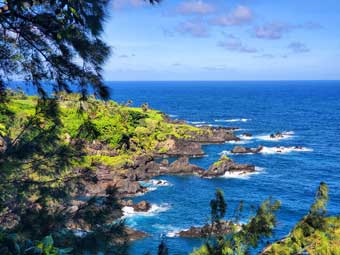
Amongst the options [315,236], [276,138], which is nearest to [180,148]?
[276,138]

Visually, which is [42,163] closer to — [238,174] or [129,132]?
[238,174]

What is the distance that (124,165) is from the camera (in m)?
65.8

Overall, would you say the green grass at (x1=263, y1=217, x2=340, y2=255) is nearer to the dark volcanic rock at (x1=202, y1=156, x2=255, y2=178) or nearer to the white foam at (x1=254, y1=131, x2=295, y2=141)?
the dark volcanic rock at (x1=202, y1=156, x2=255, y2=178)

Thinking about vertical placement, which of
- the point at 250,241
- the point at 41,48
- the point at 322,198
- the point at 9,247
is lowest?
the point at 250,241

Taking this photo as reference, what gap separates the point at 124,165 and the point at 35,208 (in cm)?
5461

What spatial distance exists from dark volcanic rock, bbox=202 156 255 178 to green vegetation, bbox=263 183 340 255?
48567 millimetres

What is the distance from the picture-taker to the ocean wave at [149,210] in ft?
152

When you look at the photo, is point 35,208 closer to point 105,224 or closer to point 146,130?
point 105,224

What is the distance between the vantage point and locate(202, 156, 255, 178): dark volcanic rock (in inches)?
2527

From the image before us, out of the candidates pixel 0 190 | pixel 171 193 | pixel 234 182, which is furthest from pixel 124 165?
pixel 0 190

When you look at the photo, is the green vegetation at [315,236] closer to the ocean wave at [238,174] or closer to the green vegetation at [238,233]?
the green vegetation at [238,233]

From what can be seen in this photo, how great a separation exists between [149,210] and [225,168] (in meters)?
20.9

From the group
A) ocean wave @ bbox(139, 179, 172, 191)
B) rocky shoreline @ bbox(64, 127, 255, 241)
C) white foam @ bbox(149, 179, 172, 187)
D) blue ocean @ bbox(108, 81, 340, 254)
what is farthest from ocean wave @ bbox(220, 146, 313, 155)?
ocean wave @ bbox(139, 179, 172, 191)

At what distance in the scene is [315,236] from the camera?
14297 millimetres
